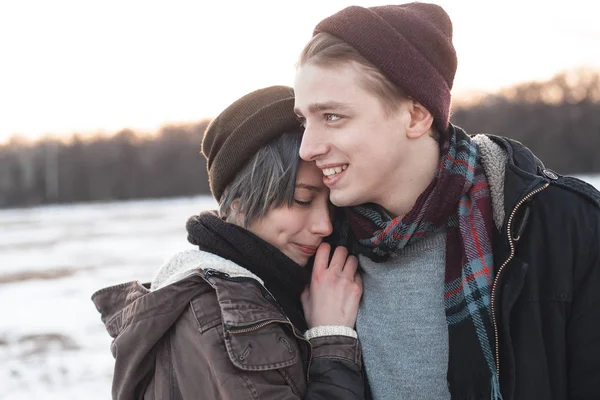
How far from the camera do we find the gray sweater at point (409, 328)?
7.09ft

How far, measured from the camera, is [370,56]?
2102mm

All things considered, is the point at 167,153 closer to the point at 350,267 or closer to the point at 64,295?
the point at 64,295

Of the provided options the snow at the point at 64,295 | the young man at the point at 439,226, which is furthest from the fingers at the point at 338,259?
the snow at the point at 64,295

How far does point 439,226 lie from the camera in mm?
2182

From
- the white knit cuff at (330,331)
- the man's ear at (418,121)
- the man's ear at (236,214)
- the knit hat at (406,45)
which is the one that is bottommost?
the white knit cuff at (330,331)

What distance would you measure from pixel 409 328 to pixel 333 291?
0.34 metres

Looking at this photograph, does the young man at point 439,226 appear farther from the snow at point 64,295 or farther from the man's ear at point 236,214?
the snow at point 64,295

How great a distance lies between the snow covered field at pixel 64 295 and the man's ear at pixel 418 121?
356 cm

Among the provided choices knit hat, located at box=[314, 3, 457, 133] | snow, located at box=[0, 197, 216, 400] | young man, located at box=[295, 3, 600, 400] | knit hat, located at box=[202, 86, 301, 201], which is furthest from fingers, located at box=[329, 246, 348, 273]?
snow, located at box=[0, 197, 216, 400]

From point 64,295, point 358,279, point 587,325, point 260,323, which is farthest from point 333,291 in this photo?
point 64,295

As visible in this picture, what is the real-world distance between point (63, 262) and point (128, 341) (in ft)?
32.6

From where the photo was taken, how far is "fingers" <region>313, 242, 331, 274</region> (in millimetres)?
2529

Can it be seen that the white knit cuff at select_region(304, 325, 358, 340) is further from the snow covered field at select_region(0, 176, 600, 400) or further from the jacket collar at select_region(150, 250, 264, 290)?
the snow covered field at select_region(0, 176, 600, 400)

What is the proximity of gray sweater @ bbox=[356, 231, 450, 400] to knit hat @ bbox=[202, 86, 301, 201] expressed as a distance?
702 millimetres
